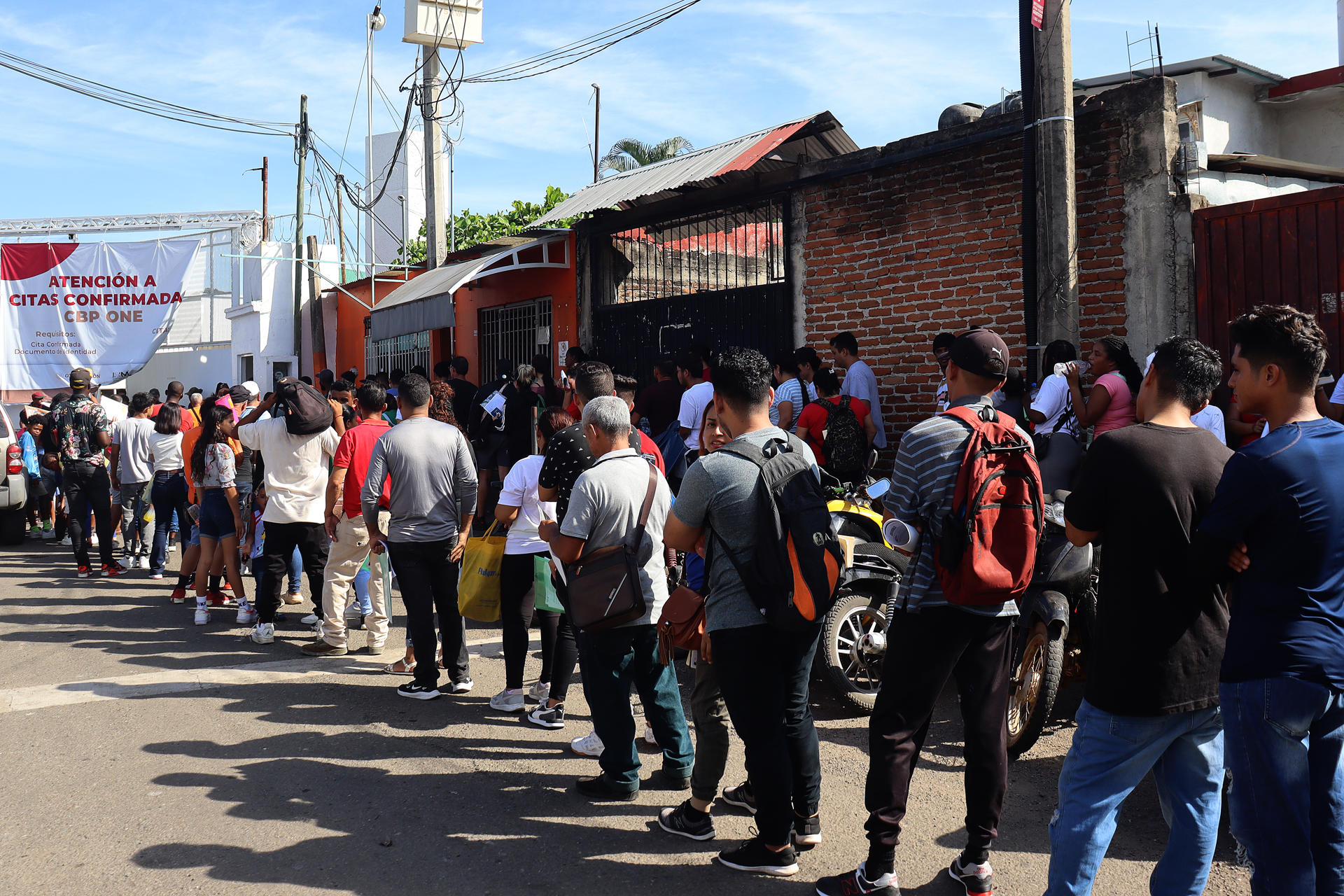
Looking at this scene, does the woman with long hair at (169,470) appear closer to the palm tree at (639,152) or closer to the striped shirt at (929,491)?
the striped shirt at (929,491)

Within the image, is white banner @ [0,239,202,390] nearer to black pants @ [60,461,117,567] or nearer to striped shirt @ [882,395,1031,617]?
black pants @ [60,461,117,567]

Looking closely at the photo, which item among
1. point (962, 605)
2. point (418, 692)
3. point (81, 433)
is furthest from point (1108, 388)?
point (81, 433)

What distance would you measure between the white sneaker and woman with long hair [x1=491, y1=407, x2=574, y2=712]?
55cm

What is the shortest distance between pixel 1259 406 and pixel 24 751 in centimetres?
568

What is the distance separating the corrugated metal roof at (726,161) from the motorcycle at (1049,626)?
5.67 metres

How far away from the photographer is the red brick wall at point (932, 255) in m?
7.82

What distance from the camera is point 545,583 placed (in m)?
5.47

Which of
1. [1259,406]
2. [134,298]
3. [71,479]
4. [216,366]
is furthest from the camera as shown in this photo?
[216,366]

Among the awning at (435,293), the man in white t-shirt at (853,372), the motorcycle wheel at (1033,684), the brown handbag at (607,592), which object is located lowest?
the motorcycle wheel at (1033,684)

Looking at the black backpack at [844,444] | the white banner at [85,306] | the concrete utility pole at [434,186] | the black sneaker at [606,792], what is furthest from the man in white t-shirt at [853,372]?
the white banner at [85,306]

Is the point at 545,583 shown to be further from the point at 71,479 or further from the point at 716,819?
the point at 71,479

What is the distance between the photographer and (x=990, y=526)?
342 centimetres

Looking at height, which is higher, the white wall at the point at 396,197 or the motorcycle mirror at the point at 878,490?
the white wall at the point at 396,197

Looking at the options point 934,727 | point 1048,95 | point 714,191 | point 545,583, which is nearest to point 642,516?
point 545,583
